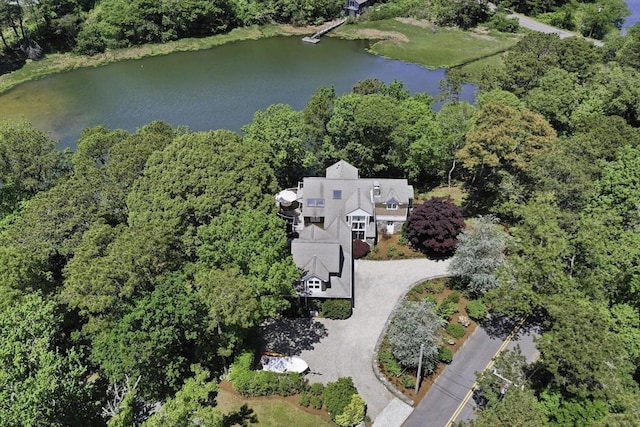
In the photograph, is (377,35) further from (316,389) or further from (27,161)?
(316,389)

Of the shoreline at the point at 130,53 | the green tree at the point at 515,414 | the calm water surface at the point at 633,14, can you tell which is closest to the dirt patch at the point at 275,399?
the green tree at the point at 515,414

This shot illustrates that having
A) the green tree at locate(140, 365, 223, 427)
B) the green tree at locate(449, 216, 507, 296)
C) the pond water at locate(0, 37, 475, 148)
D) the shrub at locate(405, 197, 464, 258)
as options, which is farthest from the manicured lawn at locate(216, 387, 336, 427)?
the pond water at locate(0, 37, 475, 148)

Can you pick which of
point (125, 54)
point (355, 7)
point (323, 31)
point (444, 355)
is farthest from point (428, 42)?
point (444, 355)

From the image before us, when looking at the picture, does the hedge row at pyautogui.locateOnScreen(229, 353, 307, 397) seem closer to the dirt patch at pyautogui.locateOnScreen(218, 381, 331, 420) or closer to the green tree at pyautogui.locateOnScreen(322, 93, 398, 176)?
the dirt patch at pyautogui.locateOnScreen(218, 381, 331, 420)

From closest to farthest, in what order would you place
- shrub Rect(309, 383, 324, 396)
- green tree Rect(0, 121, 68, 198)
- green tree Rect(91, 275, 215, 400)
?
green tree Rect(91, 275, 215, 400), shrub Rect(309, 383, 324, 396), green tree Rect(0, 121, 68, 198)

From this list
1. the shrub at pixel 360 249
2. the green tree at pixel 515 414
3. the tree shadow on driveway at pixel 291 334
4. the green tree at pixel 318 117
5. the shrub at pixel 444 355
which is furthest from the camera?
the green tree at pixel 318 117

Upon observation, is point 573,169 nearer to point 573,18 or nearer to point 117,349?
point 117,349

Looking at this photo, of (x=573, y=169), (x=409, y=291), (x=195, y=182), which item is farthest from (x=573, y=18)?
(x=195, y=182)

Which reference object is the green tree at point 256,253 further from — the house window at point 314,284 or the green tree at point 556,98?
the green tree at point 556,98
